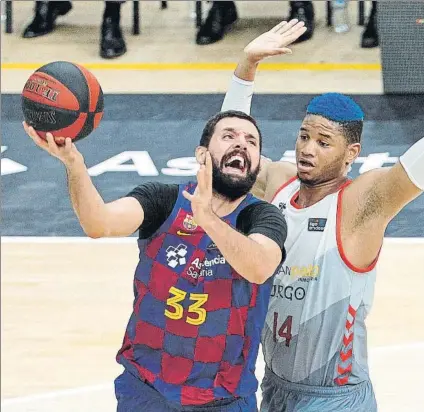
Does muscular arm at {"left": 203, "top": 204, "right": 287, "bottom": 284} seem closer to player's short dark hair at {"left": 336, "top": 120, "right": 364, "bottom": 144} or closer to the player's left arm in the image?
the player's left arm

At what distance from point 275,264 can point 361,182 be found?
63 cm

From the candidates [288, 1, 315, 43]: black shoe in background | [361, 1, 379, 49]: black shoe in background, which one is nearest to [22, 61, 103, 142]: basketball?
[288, 1, 315, 43]: black shoe in background

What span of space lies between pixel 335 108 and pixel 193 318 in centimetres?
108

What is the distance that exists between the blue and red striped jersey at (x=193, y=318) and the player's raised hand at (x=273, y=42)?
93 centimetres

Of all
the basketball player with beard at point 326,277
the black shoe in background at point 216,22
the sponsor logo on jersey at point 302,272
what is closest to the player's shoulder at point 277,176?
the basketball player with beard at point 326,277

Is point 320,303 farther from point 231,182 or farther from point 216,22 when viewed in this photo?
point 216,22

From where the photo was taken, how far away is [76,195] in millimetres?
3980

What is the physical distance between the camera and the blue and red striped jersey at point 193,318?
4211 millimetres

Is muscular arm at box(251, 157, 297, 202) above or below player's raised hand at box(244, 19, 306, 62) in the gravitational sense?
below

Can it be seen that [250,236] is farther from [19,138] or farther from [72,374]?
[19,138]

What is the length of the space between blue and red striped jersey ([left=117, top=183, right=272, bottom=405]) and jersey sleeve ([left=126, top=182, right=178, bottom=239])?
0.03 meters

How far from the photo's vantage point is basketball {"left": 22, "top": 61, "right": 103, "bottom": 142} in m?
4.24

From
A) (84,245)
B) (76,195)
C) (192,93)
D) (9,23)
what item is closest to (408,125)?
(192,93)

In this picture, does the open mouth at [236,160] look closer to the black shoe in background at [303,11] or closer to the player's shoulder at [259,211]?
the player's shoulder at [259,211]
